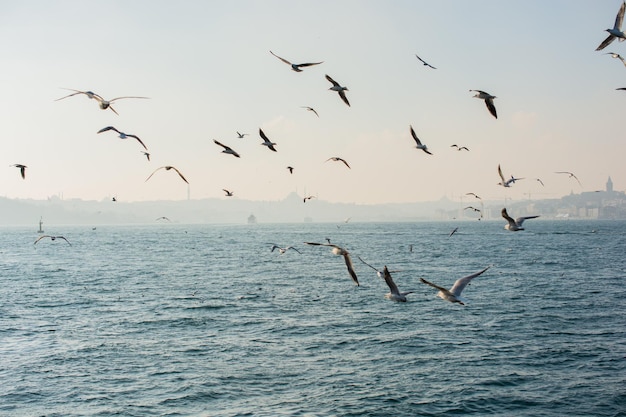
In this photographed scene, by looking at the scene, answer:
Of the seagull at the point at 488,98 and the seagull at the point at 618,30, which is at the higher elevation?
the seagull at the point at 618,30

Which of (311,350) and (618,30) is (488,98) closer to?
(618,30)

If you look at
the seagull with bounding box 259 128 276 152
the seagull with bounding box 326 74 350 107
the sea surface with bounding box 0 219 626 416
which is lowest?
the sea surface with bounding box 0 219 626 416

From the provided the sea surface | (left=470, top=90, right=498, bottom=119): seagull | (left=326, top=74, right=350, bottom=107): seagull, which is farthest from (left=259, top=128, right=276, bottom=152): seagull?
the sea surface

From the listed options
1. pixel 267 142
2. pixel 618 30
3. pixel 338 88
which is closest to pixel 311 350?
pixel 267 142

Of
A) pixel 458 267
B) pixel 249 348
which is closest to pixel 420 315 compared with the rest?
pixel 249 348

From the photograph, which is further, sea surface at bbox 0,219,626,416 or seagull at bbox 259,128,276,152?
sea surface at bbox 0,219,626,416

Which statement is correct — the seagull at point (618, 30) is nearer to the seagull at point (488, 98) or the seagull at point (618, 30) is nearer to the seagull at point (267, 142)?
the seagull at point (488, 98)

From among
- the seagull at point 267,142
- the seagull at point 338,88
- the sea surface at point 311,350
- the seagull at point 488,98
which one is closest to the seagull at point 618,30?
the seagull at point 488,98

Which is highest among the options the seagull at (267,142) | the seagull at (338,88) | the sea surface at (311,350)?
the seagull at (338,88)

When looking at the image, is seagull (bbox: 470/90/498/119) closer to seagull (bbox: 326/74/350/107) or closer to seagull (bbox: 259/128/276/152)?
seagull (bbox: 326/74/350/107)

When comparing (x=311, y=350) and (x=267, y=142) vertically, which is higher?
(x=267, y=142)

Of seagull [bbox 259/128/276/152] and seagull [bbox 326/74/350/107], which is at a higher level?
seagull [bbox 326/74/350/107]

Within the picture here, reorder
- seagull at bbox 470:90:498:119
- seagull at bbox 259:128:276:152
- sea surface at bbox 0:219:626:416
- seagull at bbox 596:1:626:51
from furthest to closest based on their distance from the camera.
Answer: sea surface at bbox 0:219:626:416
seagull at bbox 259:128:276:152
seagull at bbox 470:90:498:119
seagull at bbox 596:1:626:51

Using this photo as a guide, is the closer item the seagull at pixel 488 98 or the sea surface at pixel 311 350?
the seagull at pixel 488 98
